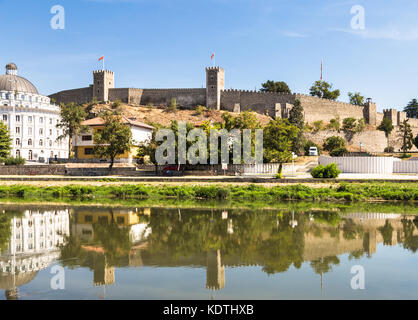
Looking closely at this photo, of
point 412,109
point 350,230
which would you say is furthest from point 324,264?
point 412,109

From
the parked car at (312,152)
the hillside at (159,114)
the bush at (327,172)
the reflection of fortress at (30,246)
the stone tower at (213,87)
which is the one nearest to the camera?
the reflection of fortress at (30,246)

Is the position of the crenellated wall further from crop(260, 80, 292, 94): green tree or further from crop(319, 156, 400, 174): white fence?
crop(319, 156, 400, 174): white fence

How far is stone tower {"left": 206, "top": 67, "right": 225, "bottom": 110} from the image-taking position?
234 feet

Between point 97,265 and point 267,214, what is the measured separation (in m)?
10.7

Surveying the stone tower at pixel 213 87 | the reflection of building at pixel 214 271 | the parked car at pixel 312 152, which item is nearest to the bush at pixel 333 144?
the parked car at pixel 312 152

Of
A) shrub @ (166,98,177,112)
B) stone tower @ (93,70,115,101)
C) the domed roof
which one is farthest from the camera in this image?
stone tower @ (93,70,115,101)

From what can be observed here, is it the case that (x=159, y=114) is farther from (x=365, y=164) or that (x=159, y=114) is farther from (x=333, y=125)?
(x=365, y=164)

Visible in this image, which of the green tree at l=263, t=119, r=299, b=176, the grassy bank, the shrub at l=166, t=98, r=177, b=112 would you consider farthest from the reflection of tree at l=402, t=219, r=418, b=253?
the shrub at l=166, t=98, r=177, b=112

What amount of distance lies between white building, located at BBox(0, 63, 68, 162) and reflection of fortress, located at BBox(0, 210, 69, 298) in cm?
3977

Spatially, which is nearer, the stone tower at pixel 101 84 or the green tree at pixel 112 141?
the green tree at pixel 112 141

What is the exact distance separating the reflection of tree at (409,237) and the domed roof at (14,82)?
56.8m

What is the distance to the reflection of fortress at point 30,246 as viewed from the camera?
10016 millimetres

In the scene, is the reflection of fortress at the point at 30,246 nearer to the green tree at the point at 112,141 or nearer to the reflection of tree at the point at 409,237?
the reflection of tree at the point at 409,237
